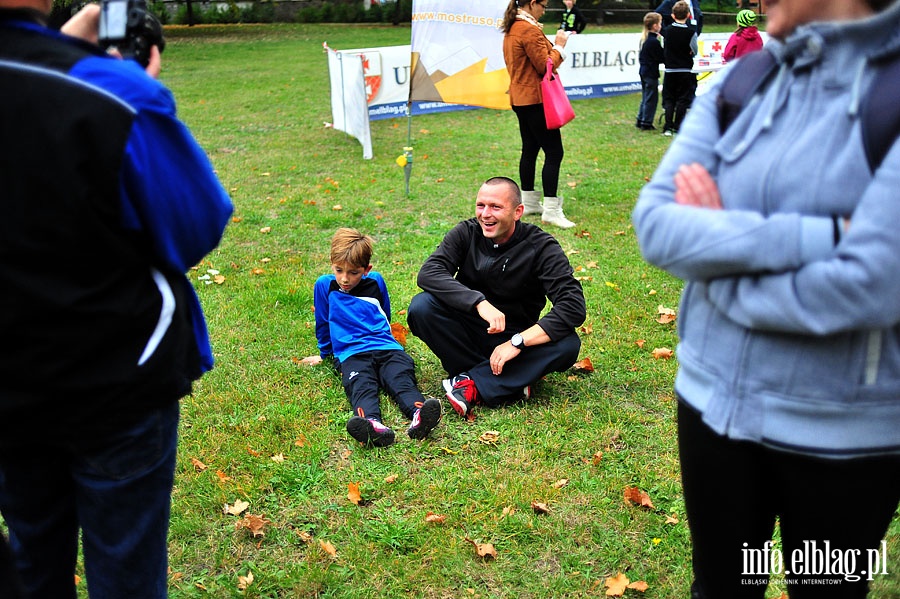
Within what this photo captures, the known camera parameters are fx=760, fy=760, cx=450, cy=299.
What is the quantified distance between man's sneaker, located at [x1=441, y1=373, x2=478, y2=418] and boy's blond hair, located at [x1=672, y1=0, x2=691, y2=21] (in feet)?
30.2

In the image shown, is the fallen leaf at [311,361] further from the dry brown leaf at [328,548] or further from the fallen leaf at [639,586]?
the fallen leaf at [639,586]

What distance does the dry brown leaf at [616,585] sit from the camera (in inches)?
115

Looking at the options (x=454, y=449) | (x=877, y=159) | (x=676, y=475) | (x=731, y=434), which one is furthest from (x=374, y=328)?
(x=877, y=159)

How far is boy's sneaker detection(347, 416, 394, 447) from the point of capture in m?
3.91

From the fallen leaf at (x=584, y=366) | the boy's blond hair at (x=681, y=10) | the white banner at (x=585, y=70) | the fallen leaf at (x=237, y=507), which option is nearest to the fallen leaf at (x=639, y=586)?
the fallen leaf at (x=237, y=507)

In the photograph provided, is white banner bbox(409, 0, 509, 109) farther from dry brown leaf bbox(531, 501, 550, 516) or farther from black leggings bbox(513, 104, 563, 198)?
dry brown leaf bbox(531, 501, 550, 516)

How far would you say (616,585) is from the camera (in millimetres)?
2955

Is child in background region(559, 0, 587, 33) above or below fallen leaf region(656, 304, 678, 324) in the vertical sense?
above

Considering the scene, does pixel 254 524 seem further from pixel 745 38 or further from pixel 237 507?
pixel 745 38

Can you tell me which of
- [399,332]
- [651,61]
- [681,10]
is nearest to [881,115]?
[399,332]

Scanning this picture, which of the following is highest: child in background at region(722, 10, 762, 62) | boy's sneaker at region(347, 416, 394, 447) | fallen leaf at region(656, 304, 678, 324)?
child in background at region(722, 10, 762, 62)

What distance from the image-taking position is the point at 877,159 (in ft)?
4.76

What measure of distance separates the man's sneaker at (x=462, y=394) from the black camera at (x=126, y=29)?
2770 millimetres

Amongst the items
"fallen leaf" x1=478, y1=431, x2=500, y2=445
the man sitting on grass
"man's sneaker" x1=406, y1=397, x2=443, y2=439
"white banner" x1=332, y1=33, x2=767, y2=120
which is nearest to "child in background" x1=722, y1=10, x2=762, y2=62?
"white banner" x1=332, y1=33, x2=767, y2=120
